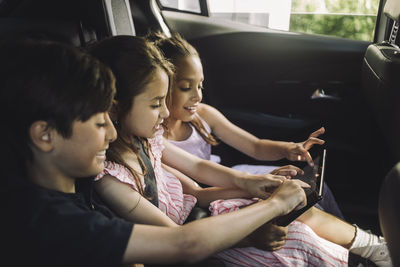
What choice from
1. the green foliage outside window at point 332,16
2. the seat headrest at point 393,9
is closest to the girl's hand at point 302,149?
the seat headrest at point 393,9

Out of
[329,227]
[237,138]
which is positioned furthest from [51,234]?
[237,138]

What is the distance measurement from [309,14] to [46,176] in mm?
3009

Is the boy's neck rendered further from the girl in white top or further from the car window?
the car window

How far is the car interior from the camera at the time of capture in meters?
1.38

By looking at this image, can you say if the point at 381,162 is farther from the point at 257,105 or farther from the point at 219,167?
the point at 219,167

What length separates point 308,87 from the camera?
2.19 meters

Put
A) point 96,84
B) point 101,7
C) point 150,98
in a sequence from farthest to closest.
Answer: point 101,7
point 150,98
point 96,84

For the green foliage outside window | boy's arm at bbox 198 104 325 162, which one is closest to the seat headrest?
boy's arm at bbox 198 104 325 162

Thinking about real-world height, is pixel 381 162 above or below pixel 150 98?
below

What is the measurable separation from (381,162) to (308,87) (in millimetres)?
530

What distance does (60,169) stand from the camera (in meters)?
0.84

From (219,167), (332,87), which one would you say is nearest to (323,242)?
(219,167)

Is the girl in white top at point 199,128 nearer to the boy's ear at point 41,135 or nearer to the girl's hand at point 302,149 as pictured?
the girl's hand at point 302,149

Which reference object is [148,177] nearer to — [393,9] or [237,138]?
[237,138]
